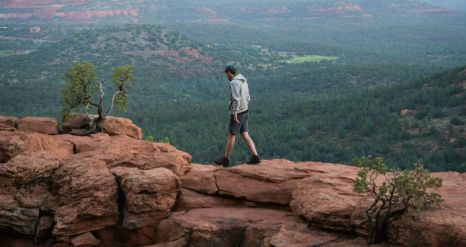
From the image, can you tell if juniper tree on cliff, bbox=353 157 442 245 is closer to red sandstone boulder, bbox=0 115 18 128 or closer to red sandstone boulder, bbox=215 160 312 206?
red sandstone boulder, bbox=215 160 312 206

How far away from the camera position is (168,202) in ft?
46.4

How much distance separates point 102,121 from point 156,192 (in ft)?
19.4

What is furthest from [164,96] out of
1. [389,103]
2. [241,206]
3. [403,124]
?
[241,206]

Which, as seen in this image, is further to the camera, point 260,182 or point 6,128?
point 6,128

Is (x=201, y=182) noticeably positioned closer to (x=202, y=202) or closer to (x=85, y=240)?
(x=202, y=202)

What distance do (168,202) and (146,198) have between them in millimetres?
563

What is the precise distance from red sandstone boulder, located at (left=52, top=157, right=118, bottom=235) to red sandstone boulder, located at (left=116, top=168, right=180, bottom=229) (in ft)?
1.19

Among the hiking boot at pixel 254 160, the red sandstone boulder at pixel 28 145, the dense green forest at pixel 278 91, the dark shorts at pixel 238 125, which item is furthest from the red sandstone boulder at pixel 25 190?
the dense green forest at pixel 278 91

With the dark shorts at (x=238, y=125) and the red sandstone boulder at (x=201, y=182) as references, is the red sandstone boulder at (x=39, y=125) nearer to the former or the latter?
the red sandstone boulder at (x=201, y=182)

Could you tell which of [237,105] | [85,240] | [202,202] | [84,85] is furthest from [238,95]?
[84,85]

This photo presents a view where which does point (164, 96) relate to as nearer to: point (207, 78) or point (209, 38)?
point (207, 78)

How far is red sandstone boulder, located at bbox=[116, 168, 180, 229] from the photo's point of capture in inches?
545

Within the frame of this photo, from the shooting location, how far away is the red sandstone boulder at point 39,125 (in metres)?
18.4

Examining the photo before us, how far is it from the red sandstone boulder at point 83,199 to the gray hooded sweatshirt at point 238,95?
139 inches
